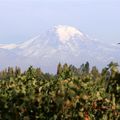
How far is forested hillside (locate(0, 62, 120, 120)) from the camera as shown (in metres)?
14.7

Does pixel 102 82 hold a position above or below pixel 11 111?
above

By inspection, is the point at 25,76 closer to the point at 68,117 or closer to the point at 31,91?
the point at 31,91

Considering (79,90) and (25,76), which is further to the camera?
(25,76)

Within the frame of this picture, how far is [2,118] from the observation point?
1600 cm

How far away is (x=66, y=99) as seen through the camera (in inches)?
583

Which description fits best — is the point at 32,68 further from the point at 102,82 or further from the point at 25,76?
the point at 102,82

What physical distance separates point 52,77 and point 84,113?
236cm

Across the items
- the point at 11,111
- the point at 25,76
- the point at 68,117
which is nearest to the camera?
the point at 68,117

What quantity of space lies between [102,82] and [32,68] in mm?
3468

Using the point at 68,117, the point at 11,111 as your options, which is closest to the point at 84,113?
the point at 68,117

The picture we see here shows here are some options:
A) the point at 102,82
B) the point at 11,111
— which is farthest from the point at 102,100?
the point at 11,111

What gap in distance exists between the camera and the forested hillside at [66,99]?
1473 cm

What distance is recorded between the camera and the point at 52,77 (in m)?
16.5

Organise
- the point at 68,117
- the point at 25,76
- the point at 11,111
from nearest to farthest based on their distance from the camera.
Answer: the point at 68,117, the point at 11,111, the point at 25,76
